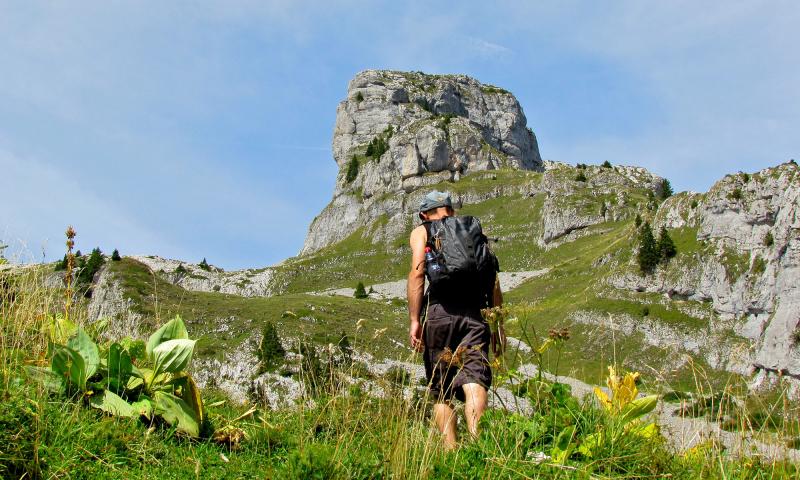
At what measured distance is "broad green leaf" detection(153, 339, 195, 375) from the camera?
5312 mm

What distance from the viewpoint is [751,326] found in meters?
62.9

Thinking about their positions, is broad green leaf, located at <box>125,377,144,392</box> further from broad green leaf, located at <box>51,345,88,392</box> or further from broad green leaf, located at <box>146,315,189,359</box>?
broad green leaf, located at <box>51,345,88,392</box>

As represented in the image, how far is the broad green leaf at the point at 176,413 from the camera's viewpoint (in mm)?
5129

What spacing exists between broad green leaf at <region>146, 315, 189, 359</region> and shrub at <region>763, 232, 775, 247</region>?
72320mm

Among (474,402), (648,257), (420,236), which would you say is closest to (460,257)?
(420,236)

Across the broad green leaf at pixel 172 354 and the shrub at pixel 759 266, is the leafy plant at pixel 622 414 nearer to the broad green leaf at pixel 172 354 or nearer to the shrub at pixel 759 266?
the broad green leaf at pixel 172 354

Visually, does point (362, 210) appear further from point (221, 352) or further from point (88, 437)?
point (88, 437)

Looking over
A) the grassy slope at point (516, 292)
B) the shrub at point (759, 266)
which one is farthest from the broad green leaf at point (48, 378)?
the shrub at point (759, 266)

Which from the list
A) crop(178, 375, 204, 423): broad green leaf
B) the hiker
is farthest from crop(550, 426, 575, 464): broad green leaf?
crop(178, 375, 204, 423): broad green leaf

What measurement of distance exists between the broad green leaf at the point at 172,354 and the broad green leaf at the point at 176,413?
0.24 metres

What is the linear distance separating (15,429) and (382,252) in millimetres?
151280

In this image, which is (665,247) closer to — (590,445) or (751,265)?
(751,265)

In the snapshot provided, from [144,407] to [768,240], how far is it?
73.9 m

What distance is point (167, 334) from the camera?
5672 mm
